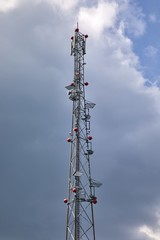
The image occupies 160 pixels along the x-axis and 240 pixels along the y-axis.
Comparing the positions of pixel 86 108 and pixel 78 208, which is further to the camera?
pixel 86 108

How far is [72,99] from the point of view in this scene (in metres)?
64.6

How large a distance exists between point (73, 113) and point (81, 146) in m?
5.53

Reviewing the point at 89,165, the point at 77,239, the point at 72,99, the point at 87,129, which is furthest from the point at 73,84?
the point at 77,239

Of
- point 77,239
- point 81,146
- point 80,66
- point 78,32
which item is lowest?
point 77,239

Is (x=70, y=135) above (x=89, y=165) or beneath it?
above

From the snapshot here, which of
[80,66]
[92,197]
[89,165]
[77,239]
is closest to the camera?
[77,239]

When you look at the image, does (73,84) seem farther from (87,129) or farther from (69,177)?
(69,177)

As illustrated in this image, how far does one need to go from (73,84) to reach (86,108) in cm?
427

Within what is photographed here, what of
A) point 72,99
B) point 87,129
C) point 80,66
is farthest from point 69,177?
point 80,66

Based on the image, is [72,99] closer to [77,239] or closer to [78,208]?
[78,208]

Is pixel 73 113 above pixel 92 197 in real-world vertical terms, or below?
above

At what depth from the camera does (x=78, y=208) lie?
2226 inches

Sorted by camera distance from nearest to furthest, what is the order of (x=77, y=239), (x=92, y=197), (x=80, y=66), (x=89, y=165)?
(x=77, y=239), (x=92, y=197), (x=89, y=165), (x=80, y=66)

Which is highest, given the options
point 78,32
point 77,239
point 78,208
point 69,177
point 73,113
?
point 78,32
